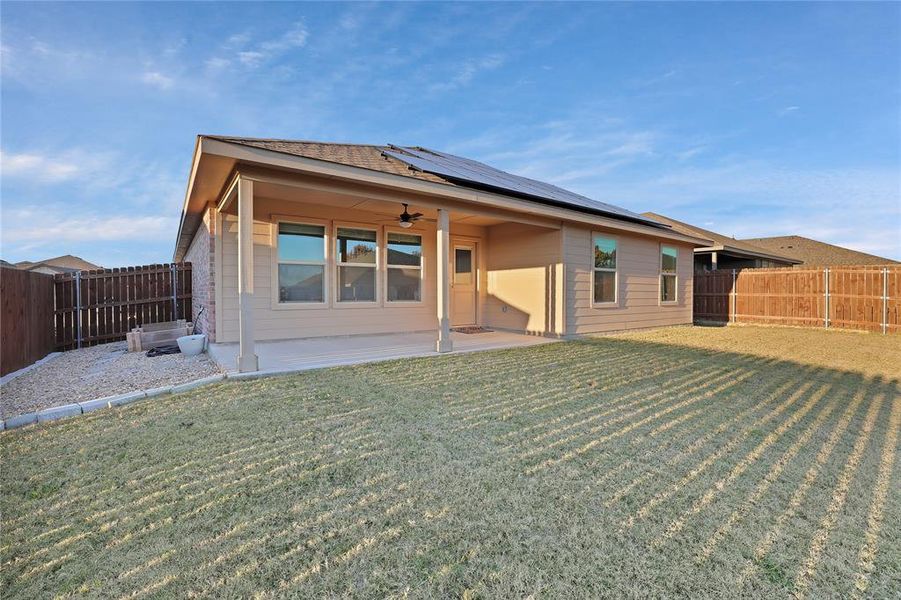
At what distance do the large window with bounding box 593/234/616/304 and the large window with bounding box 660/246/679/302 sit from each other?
2283mm

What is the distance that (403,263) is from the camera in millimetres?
8156

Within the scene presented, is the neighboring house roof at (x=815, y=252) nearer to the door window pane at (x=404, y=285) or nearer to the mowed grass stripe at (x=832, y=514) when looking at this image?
the door window pane at (x=404, y=285)

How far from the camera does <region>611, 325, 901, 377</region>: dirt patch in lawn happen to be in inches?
236

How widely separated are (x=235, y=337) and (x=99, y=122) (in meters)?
6.64

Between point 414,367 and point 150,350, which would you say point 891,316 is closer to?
point 414,367

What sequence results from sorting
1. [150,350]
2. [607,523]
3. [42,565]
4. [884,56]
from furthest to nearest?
[884,56]
[150,350]
[607,523]
[42,565]

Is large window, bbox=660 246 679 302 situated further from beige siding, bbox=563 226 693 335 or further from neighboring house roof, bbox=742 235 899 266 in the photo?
neighboring house roof, bbox=742 235 899 266

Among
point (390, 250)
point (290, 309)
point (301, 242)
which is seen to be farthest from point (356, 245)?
point (290, 309)

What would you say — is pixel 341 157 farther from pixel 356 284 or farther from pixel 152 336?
pixel 152 336

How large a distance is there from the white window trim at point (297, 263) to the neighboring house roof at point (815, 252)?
24.9 metres

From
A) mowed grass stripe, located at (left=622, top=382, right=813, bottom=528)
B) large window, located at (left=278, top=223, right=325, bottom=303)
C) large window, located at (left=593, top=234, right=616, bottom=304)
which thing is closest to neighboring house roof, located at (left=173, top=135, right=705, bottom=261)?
large window, located at (left=593, top=234, right=616, bottom=304)

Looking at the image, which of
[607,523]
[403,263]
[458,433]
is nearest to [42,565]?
[458,433]

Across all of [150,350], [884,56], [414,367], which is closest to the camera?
[414,367]

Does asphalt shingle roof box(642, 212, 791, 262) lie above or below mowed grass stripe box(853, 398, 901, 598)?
above
